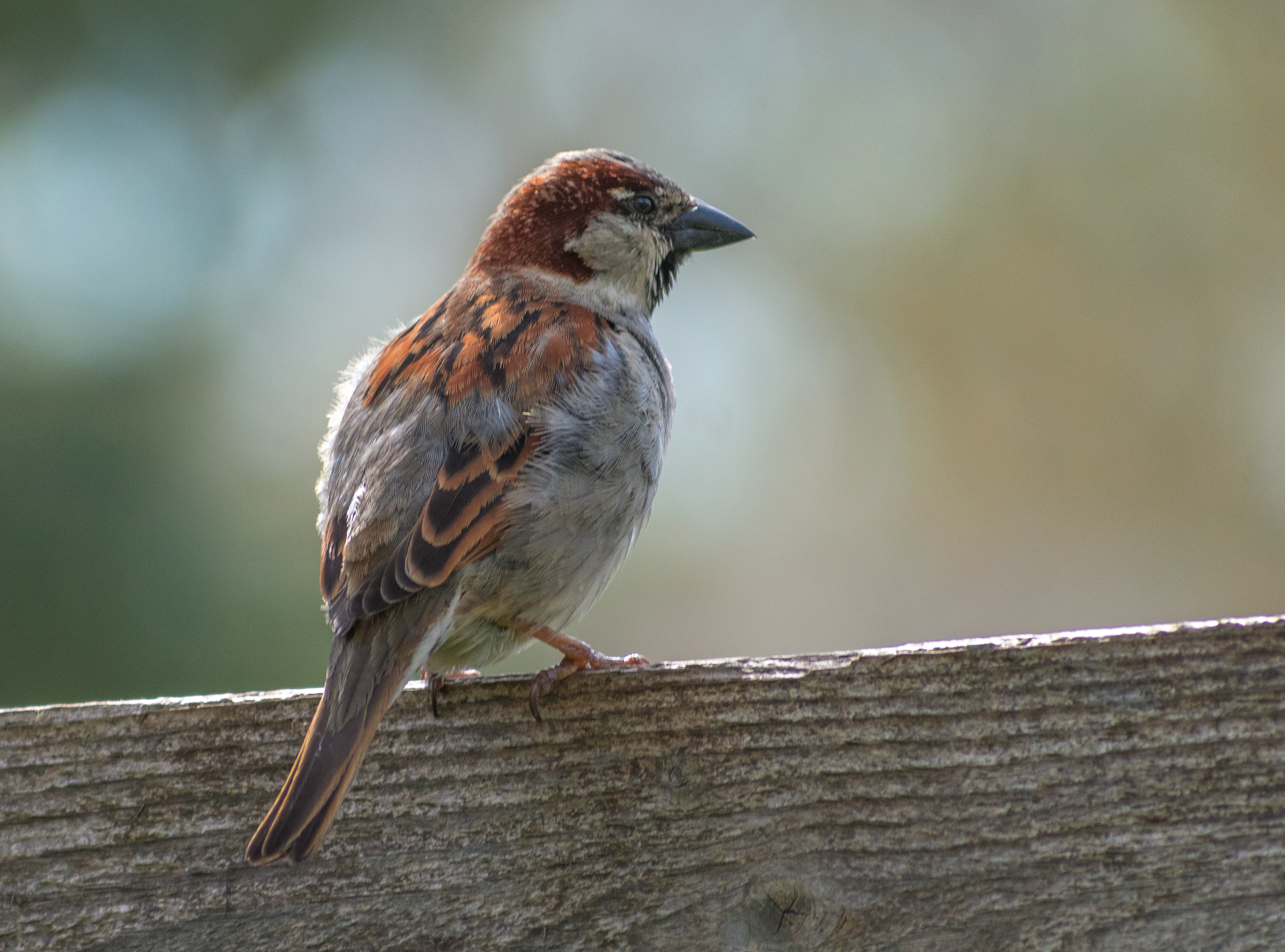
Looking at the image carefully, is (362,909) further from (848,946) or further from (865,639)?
(865,639)

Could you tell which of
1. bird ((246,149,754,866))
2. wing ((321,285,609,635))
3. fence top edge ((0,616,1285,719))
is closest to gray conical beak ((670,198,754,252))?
bird ((246,149,754,866))

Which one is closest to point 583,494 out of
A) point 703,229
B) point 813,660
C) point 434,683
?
point 434,683

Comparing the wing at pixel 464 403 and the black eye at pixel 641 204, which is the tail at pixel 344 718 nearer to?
the wing at pixel 464 403

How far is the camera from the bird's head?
3.06 metres

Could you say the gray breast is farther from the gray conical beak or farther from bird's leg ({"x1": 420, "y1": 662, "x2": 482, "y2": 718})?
the gray conical beak

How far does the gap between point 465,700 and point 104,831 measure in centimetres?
47

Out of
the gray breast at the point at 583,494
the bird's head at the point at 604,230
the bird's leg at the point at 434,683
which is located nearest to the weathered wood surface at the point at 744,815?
the bird's leg at the point at 434,683

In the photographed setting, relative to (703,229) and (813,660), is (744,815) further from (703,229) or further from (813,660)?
(703,229)

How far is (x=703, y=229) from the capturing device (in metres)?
3.17

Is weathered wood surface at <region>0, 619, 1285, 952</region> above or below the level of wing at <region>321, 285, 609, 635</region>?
below

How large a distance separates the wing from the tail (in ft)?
0.13

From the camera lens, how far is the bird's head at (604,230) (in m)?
3.06

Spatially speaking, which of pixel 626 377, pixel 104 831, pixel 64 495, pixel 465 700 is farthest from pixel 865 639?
pixel 104 831

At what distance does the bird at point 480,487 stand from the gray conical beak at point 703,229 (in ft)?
1.26
